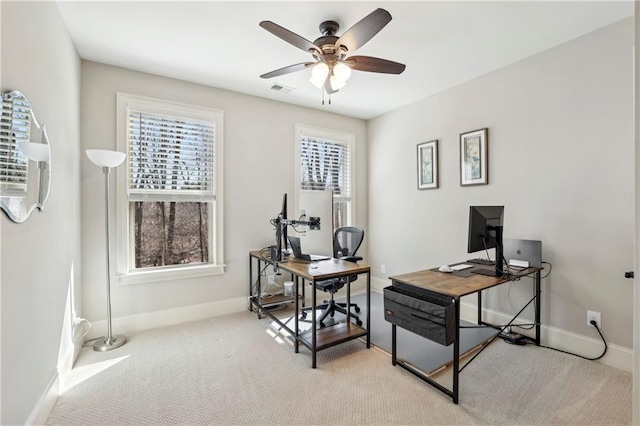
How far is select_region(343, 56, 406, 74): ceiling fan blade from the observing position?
2.11 metres

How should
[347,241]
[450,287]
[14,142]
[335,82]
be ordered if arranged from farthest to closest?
[347,241] < [335,82] < [450,287] < [14,142]

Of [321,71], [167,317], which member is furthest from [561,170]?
[167,317]

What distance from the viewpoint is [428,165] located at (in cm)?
365

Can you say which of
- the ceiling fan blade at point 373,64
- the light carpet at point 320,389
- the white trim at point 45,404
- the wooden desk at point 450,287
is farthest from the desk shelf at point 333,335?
the ceiling fan blade at point 373,64

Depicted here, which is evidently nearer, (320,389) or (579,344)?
(320,389)

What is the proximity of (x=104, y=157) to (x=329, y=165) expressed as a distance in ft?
9.04

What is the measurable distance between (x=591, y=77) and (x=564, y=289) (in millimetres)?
1824

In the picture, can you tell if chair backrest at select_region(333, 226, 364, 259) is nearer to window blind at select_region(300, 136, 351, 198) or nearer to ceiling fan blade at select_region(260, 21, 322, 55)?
window blind at select_region(300, 136, 351, 198)

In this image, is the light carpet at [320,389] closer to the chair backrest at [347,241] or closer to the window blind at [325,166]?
the chair backrest at [347,241]

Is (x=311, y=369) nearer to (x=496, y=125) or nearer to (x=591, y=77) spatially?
(x=496, y=125)

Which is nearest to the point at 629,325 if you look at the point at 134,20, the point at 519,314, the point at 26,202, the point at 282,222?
the point at 519,314

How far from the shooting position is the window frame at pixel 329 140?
13.0 feet

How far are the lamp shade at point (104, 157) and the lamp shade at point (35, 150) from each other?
0.69 meters

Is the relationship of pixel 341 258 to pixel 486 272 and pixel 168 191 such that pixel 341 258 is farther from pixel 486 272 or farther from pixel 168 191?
pixel 168 191
